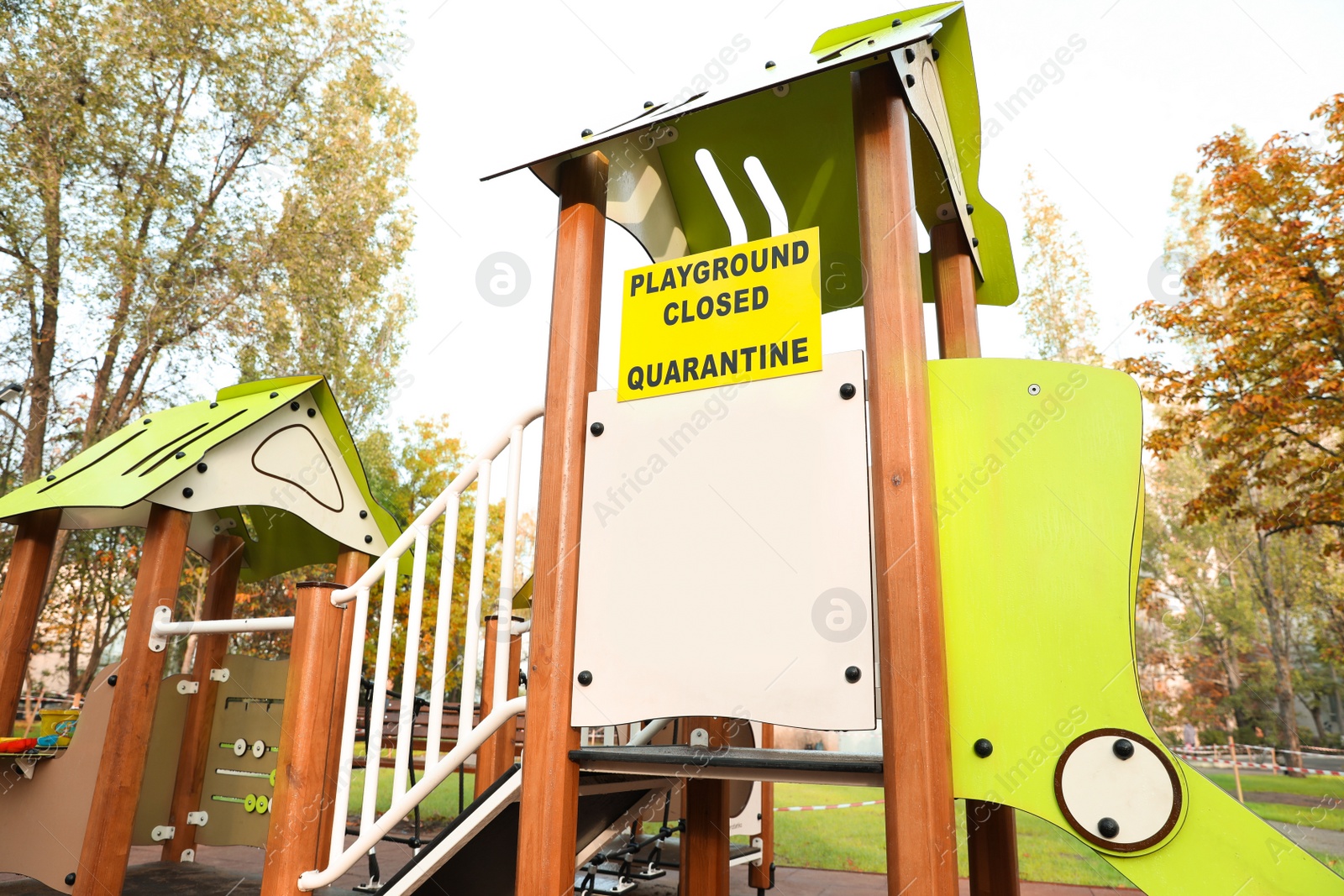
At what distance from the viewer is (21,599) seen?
414cm

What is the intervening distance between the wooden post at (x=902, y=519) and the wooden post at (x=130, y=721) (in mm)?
3525

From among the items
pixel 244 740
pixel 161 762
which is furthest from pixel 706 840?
pixel 161 762

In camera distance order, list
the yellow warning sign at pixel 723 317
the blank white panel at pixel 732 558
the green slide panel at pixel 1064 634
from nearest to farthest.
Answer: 1. the green slide panel at pixel 1064 634
2. the blank white panel at pixel 732 558
3. the yellow warning sign at pixel 723 317

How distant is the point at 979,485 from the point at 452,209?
24.0 metres

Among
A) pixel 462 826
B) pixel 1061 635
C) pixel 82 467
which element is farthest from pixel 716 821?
pixel 82 467

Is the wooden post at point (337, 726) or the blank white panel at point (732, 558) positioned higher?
the blank white panel at point (732, 558)

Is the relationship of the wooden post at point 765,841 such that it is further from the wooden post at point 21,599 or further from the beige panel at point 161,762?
the wooden post at point 21,599

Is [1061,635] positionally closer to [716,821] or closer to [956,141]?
[716,821]

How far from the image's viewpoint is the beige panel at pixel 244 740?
4.56m

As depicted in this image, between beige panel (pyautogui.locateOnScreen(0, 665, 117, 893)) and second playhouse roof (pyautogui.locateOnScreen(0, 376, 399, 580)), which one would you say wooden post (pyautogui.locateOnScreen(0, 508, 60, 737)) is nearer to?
second playhouse roof (pyautogui.locateOnScreen(0, 376, 399, 580))

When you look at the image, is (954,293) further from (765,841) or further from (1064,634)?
(765,841)

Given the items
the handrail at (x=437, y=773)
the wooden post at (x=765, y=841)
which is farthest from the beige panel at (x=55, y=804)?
the wooden post at (x=765, y=841)

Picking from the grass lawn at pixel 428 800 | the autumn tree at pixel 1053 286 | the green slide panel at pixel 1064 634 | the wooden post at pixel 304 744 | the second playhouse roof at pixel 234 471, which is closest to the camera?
the green slide panel at pixel 1064 634

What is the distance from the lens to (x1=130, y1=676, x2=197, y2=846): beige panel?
14.7 feet
